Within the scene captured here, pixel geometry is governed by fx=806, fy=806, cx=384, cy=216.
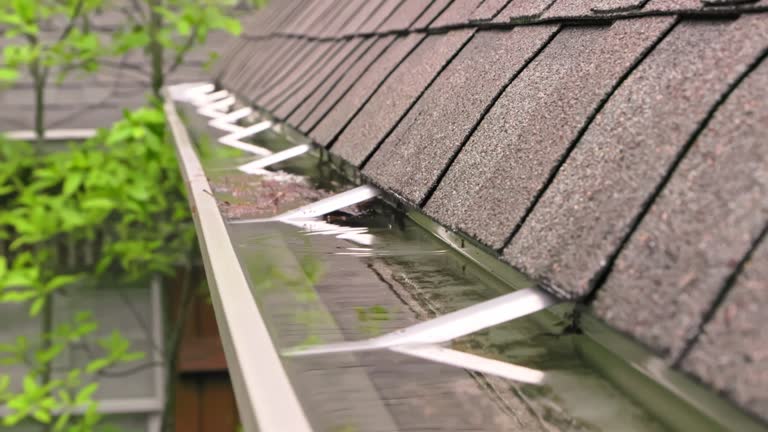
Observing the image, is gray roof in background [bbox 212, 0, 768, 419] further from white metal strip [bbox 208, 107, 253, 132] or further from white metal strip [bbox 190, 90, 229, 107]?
white metal strip [bbox 190, 90, 229, 107]

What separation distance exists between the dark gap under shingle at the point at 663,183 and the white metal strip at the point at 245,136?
1.79 metres

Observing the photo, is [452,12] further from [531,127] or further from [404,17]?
[531,127]

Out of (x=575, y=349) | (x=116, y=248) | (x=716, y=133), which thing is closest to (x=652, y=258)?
(x=716, y=133)

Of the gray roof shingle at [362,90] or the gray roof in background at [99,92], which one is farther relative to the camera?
the gray roof in background at [99,92]

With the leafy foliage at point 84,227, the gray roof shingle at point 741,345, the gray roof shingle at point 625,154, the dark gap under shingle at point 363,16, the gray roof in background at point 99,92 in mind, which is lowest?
the leafy foliage at point 84,227

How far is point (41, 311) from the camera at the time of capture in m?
6.13

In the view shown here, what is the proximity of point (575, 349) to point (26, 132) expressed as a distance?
6079 mm

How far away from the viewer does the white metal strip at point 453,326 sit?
0.88 meters

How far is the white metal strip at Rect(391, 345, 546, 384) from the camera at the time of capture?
0.86 meters

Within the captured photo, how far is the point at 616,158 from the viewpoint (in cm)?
84

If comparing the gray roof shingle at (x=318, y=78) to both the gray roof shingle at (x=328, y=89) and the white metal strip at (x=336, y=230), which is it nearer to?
the gray roof shingle at (x=328, y=89)

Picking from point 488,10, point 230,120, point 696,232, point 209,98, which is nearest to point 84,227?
point 209,98

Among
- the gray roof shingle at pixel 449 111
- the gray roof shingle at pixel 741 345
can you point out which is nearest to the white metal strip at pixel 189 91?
the gray roof shingle at pixel 449 111

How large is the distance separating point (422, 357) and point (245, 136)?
6.64ft
